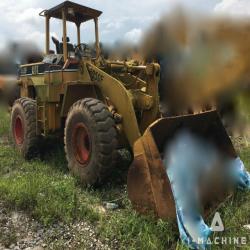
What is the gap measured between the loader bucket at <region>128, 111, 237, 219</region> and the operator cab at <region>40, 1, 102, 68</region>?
7.49 feet

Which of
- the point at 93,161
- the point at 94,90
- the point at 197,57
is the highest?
the point at 197,57

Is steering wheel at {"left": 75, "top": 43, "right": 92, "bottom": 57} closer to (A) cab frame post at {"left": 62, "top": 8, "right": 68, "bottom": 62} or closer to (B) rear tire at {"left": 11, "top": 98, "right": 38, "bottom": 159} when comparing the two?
(A) cab frame post at {"left": 62, "top": 8, "right": 68, "bottom": 62}

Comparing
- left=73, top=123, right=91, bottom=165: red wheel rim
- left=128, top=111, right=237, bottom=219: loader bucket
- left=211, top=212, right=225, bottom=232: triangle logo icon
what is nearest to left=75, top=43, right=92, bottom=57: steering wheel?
left=73, top=123, right=91, bottom=165: red wheel rim

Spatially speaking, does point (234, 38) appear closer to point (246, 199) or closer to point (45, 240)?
point (246, 199)

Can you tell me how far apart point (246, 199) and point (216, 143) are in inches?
30.1

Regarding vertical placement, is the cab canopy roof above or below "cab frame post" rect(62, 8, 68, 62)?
above

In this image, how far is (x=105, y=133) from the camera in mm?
4855

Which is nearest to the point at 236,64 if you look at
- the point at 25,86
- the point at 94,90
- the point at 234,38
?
the point at 234,38

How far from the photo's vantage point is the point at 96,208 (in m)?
4.45

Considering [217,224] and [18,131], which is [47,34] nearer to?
[18,131]

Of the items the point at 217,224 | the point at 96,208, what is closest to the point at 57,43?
the point at 96,208

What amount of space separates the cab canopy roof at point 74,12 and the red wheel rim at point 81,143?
2.16 meters

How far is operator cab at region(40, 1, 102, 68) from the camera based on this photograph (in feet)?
20.6

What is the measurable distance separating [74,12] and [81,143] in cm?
248
